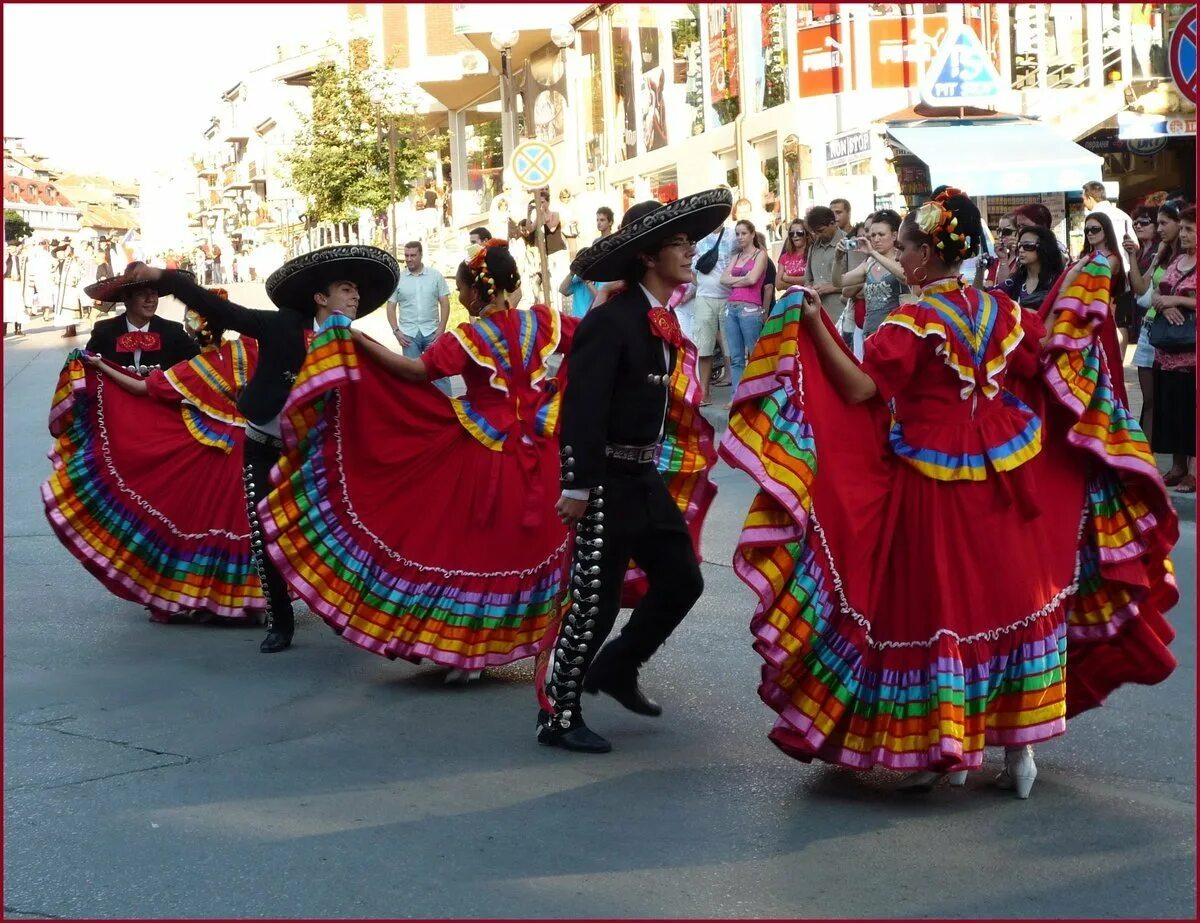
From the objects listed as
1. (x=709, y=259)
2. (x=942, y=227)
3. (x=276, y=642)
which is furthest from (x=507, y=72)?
(x=942, y=227)

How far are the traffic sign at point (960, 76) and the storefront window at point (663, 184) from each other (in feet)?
41.7

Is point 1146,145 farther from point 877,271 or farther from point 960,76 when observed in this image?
point 877,271

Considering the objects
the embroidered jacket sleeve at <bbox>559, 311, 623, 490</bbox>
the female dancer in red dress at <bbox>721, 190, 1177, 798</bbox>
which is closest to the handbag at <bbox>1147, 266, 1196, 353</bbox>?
the female dancer in red dress at <bbox>721, 190, 1177, 798</bbox>

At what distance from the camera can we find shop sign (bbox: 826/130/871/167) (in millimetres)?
20453

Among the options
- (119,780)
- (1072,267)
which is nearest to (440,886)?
(119,780)

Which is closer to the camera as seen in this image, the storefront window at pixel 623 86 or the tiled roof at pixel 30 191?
the storefront window at pixel 623 86

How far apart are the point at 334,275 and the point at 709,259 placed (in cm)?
846

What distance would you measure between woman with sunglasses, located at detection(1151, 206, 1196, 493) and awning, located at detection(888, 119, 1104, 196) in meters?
6.19

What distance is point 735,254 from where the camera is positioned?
613 inches

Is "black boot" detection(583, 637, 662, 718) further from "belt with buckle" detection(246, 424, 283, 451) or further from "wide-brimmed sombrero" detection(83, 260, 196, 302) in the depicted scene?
"wide-brimmed sombrero" detection(83, 260, 196, 302)

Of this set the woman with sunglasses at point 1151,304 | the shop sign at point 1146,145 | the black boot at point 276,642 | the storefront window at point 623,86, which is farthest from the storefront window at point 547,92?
the black boot at point 276,642

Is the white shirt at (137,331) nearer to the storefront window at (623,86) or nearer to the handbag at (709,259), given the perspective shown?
the handbag at (709,259)

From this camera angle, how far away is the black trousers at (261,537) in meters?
7.65

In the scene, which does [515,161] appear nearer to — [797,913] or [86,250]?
[797,913]
